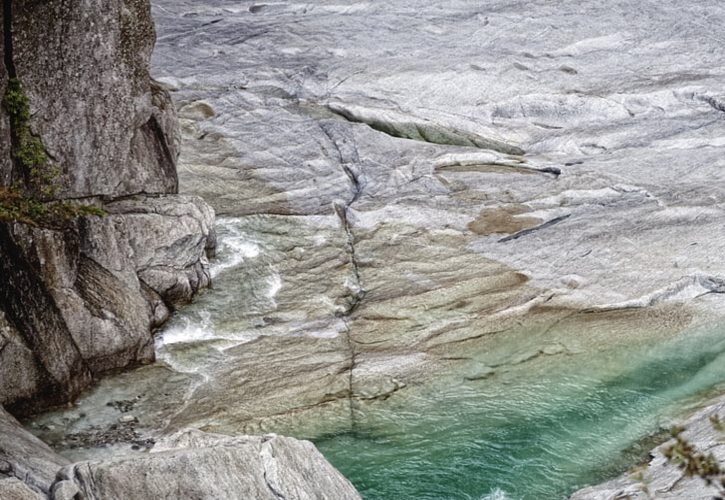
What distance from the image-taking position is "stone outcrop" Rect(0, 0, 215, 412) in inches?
600

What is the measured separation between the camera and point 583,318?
1825 centimetres

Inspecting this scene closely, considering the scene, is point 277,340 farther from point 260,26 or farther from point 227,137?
point 260,26

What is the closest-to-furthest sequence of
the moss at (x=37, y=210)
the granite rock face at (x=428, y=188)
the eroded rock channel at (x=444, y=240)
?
the moss at (x=37, y=210) < the eroded rock channel at (x=444, y=240) < the granite rock face at (x=428, y=188)

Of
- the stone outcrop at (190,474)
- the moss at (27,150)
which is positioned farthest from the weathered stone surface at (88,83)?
the stone outcrop at (190,474)

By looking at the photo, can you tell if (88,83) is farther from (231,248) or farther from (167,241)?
(231,248)

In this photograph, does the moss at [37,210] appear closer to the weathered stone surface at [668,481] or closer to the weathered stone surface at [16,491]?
the weathered stone surface at [16,491]

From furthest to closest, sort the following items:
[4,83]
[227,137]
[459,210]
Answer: [227,137]
[459,210]
[4,83]

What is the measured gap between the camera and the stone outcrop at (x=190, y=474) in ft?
35.6

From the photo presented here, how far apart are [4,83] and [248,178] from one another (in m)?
8.42

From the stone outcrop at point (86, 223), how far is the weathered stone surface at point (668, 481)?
302 inches

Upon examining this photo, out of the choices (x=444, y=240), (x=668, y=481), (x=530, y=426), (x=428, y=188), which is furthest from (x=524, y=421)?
(x=428, y=188)

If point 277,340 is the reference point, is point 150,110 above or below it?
above

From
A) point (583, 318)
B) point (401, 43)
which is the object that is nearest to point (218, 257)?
point (583, 318)

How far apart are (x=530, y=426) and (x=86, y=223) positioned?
753cm
